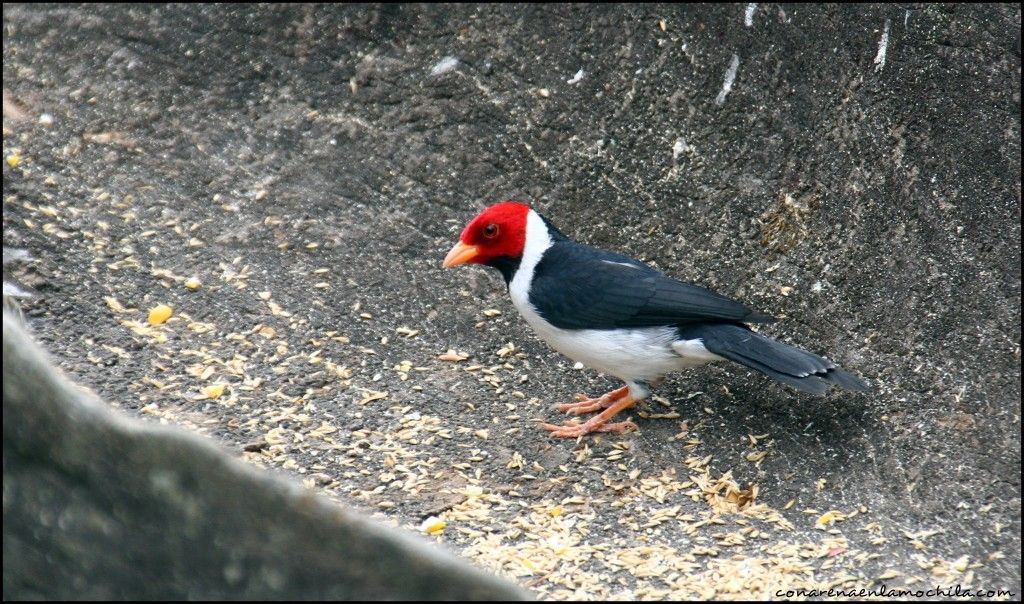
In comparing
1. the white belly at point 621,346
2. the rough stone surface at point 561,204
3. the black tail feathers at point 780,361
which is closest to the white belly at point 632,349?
the white belly at point 621,346

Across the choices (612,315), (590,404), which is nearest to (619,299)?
(612,315)

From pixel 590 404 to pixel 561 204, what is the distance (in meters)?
1.15

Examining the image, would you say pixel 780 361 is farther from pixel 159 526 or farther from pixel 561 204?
pixel 159 526

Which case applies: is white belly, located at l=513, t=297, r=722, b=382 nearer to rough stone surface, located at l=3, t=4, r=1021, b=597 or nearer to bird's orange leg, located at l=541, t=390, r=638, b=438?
bird's orange leg, located at l=541, t=390, r=638, b=438

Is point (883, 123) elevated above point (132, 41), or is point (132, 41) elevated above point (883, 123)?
point (883, 123)

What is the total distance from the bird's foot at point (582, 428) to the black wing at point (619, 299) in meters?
0.41

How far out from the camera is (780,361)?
162 inches

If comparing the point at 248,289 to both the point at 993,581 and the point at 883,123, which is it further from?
the point at 993,581

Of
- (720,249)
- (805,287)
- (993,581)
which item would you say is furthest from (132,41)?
(993,581)

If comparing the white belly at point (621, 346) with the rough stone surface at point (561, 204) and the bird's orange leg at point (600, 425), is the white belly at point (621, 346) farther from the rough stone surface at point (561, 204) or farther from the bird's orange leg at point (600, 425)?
the rough stone surface at point (561, 204)

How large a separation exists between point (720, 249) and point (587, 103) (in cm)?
109

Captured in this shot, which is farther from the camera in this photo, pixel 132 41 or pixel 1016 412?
pixel 132 41

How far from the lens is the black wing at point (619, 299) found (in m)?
4.35

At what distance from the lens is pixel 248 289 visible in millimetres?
5227
